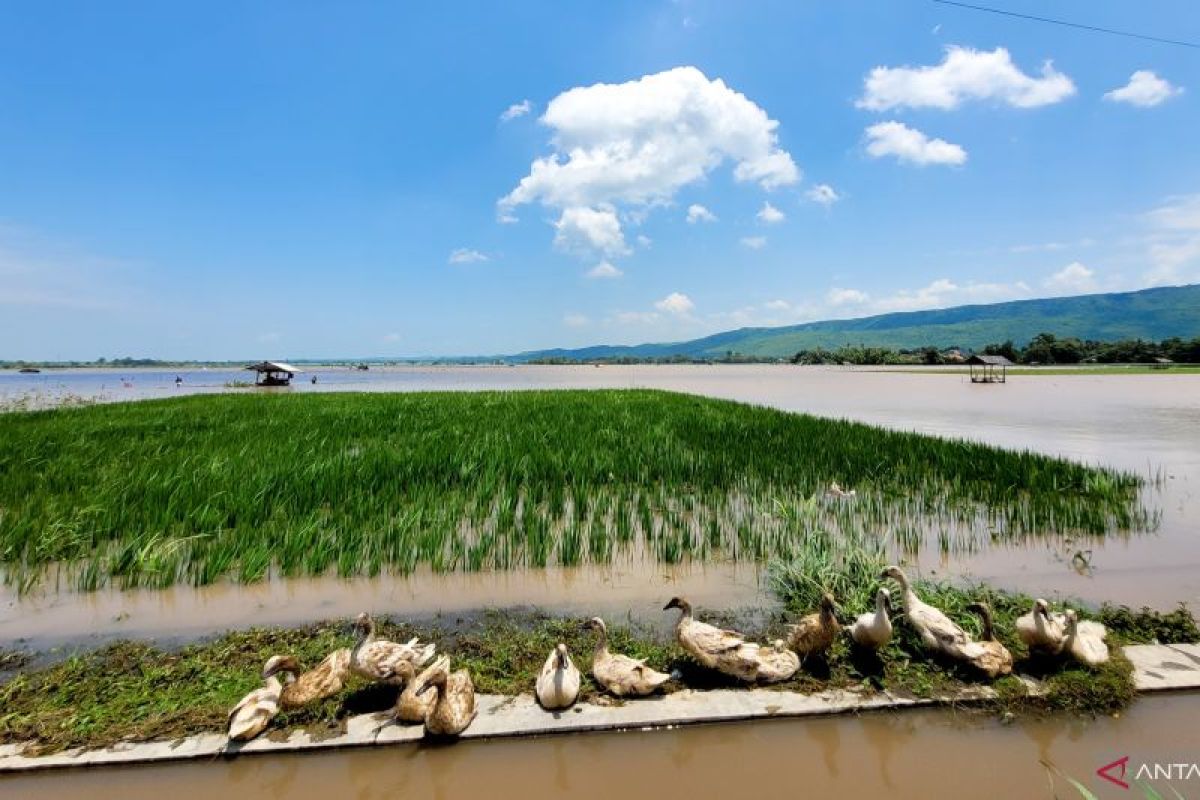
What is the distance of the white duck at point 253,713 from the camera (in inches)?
120

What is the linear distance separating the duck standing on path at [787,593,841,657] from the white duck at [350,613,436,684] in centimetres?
253

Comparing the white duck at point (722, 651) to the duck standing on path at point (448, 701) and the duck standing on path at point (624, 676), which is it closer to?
the duck standing on path at point (624, 676)

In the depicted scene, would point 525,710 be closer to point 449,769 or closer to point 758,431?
point 449,769

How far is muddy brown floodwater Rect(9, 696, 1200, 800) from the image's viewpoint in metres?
2.77

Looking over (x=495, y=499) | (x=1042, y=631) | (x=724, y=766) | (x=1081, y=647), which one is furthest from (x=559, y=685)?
(x=495, y=499)

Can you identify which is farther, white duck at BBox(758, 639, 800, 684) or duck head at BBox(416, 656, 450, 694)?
white duck at BBox(758, 639, 800, 684)

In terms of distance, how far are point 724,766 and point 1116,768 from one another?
1995 millimetres

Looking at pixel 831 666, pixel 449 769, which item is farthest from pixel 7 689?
pixel 831 666

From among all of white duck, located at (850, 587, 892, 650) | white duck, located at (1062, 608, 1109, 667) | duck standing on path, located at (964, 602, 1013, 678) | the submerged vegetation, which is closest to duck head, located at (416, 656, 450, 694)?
the submerged vegetation

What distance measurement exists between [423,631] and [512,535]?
7.04ft

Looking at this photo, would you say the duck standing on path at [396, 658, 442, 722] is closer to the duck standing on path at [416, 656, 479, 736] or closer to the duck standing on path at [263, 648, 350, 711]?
the duck standing on path at [416, 656, 479, 736]

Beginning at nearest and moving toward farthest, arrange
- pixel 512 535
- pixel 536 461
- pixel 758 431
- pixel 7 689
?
pixel 7 689, pixel 512 535, pixel 536 461, pixel 758 431

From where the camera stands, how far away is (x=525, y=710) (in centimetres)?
330

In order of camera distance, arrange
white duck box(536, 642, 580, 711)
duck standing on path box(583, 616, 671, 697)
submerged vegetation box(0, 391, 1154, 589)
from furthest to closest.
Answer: submerged vegetation box(0, 391, 1154, 589), duck standing on path box(583, 616, 671, 697), white duck box(536, 642, 580, 711)
